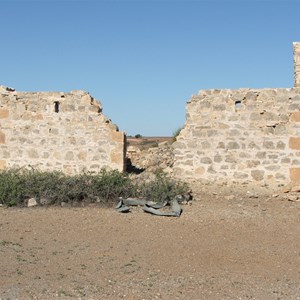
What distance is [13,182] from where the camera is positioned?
1002 cm

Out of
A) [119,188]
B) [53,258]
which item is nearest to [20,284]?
[53,258]

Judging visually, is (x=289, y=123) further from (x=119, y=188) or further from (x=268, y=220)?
(x=119, y=188)

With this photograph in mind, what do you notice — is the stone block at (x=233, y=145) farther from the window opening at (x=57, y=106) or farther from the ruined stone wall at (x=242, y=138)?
the window opening at (x=57, y=106)

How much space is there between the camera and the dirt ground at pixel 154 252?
542 cm

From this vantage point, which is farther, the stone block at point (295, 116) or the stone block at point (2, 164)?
the stone block at point (2, 164)

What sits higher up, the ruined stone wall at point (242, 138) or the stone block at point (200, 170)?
the ruined stone wall at point (242, 138)

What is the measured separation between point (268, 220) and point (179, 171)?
9.28 ft

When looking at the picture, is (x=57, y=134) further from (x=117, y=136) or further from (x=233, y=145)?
(x=233, y=145)

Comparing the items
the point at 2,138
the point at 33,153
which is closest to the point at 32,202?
the point at 33,153

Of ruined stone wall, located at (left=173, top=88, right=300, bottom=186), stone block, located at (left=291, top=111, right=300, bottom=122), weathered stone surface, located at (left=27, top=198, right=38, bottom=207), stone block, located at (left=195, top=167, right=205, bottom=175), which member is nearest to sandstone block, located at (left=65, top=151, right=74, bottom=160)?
weathered stone surface, located at (left=27, top=198, right=38, bottom=207)

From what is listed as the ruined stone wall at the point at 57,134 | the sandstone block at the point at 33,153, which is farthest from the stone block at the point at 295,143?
the sandstone block at the point at 33,153

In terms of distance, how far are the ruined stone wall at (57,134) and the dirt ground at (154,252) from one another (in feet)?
7.19

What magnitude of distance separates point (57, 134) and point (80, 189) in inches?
94.9

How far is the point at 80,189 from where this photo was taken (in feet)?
32.2
